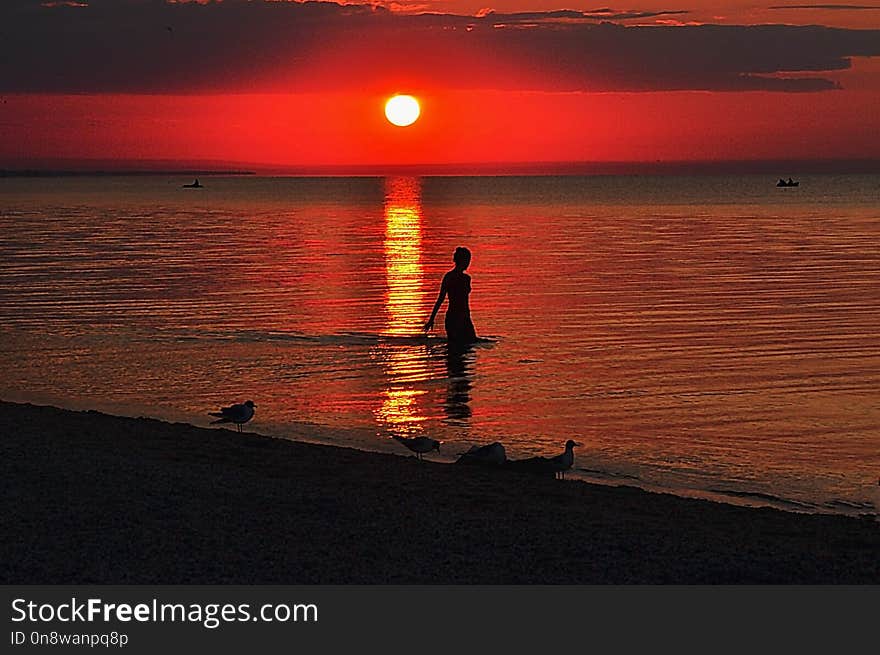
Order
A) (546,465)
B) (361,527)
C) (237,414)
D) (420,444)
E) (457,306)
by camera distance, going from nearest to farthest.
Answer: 1. (361,527)
2. (546,465)
3. (420,444)
4. (237,414)
5. (457,306)

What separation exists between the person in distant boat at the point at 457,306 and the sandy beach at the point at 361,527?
900cm

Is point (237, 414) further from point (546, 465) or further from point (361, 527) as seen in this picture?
point (361, 527)

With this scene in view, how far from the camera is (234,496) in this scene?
11594 mm

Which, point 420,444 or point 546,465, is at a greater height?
point 420,444

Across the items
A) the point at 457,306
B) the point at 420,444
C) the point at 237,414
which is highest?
the point at 457,306

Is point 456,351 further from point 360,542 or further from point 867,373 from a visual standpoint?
point 360,542

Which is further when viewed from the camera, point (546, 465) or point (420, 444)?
point (420, 444)

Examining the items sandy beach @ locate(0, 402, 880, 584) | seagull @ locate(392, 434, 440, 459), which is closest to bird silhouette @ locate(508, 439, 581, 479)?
sandy beach @ locate(0, 402, 880, 584)

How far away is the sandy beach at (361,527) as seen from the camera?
9.29 m

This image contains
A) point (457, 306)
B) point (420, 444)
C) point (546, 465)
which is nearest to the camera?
point (546, 465)

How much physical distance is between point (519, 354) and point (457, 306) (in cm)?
153

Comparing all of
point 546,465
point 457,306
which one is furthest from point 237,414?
point 457,306

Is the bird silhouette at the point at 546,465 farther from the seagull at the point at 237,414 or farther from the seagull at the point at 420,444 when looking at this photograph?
the seagull at the point at 237,414

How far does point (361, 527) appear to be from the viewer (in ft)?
34.7
